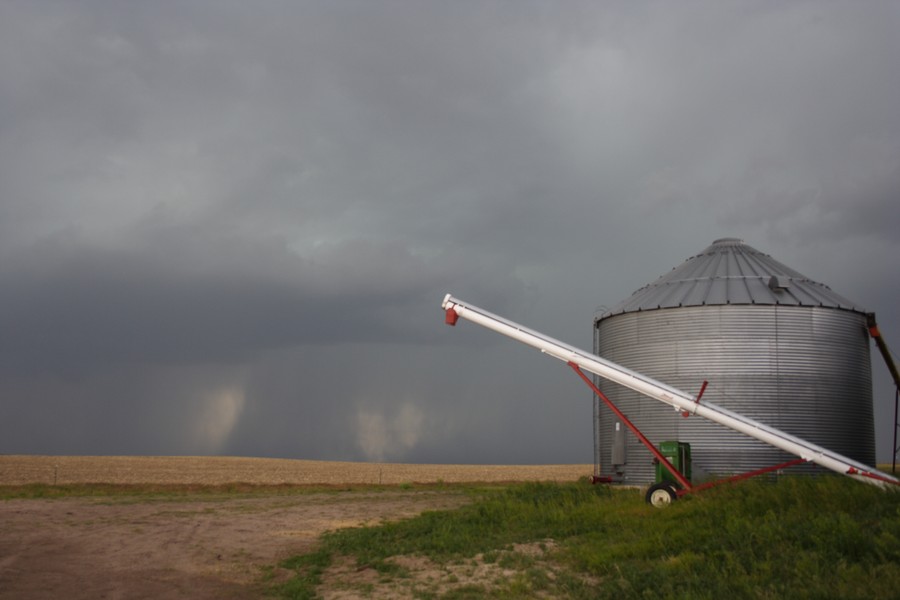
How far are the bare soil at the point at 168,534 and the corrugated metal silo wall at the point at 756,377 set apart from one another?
31.2 feet

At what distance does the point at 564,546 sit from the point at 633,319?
611 inches

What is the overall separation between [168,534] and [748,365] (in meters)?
21.3

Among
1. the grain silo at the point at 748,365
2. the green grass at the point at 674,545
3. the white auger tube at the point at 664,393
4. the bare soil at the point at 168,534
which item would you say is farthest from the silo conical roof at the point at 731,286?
the bare soil at the point at 168,534

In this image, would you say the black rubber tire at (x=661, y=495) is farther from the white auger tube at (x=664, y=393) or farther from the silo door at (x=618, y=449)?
the silo door at (x=618, y=449)

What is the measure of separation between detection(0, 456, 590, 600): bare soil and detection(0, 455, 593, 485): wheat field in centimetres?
54

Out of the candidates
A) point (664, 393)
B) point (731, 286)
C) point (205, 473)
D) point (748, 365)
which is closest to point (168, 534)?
point (664, 393)

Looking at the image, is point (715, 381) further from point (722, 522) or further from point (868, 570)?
point (868, 570)

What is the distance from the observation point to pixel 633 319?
32.7 metres

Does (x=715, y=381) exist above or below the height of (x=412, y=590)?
above

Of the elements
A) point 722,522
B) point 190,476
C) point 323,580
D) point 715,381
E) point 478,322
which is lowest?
point 190,476

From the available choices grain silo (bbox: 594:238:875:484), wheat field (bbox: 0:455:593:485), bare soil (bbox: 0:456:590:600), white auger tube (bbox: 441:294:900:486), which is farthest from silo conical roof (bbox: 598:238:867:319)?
wheat field (bbox: 0:455:593:485)

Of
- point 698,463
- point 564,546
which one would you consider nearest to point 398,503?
point 698,463

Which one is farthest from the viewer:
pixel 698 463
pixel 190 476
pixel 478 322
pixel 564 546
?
pixel 190 476

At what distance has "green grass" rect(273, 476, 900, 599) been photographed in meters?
13.3
